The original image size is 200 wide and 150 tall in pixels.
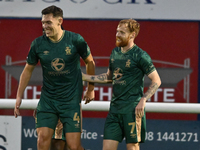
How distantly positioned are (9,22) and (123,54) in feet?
5.64

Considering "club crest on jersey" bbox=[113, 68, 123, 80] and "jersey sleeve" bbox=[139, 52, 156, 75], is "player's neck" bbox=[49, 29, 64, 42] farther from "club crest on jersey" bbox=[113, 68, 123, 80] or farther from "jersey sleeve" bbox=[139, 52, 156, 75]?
"jersey sleeve" bbox=[139, 52, 156, 75]

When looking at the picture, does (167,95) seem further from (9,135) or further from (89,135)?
(9,135)

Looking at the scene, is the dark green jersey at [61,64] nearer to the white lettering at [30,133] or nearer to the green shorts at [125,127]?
the green shorts at [125,127]

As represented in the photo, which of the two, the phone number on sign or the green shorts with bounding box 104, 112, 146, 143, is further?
the phone number on sign

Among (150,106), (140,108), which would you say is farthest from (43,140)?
(150,106)

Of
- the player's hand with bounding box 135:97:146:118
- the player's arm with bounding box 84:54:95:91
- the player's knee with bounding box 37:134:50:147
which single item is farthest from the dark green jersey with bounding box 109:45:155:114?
the player's knee with bounding box 37:134:50:147

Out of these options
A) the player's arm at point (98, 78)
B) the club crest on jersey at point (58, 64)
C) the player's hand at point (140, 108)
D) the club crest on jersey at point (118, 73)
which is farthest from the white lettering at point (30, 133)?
the player's hand at point (140, 108)

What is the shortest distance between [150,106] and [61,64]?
1239 mm

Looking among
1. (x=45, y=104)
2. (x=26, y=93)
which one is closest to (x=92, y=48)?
(x=26, y=93)

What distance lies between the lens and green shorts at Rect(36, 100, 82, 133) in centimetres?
484

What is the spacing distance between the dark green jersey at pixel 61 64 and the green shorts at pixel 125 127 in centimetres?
39

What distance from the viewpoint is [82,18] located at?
5.92 metres

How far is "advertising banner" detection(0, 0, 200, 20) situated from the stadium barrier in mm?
1008

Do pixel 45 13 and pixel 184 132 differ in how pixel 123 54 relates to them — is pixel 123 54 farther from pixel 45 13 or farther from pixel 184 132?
pixel 184 132
